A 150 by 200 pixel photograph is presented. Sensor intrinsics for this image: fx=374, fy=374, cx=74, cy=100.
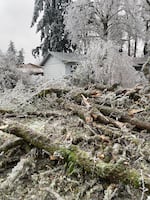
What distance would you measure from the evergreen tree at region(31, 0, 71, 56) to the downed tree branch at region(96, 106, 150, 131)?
24.4 meters

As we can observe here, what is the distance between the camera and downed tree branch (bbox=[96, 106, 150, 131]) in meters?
4.91

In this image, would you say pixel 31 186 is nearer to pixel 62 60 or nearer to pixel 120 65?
pixel 120 65

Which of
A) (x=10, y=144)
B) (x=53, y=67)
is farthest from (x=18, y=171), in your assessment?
(x=53, y=67)

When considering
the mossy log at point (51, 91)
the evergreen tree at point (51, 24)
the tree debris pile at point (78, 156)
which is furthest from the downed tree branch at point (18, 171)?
the evergreen tree at point (51, 24)

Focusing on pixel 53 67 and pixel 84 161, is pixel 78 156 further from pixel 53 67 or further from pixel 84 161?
pixel 53 67

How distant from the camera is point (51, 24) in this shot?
96.9 feet

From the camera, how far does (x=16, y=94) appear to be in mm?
7121

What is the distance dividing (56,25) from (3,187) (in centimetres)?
2678

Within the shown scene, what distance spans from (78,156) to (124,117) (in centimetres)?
180

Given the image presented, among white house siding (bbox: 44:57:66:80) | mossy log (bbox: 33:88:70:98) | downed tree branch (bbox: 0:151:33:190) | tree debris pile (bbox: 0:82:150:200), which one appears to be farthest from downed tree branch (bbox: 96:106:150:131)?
white house siding (bbox: 44:57:66:80)

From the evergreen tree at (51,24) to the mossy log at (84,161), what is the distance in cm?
2585

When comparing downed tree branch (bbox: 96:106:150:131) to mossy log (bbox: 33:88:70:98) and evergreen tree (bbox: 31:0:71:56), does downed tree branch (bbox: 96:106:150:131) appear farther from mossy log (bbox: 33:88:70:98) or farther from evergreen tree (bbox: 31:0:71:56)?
evergreen tree (bbox: 31:0:71:56)

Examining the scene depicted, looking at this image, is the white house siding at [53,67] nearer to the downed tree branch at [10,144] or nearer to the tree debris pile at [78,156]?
the tree debris pile at [78,156]

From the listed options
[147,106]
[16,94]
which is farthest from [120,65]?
[147,106]
